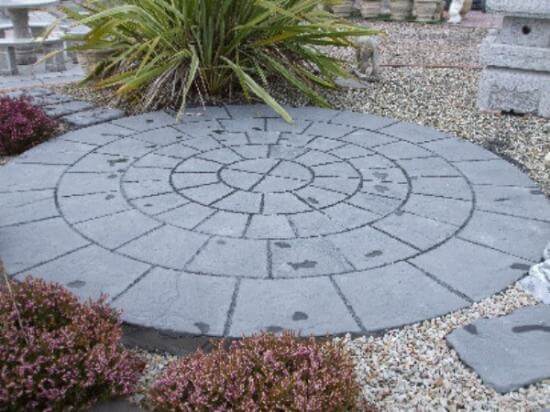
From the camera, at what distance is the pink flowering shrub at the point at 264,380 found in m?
1.46

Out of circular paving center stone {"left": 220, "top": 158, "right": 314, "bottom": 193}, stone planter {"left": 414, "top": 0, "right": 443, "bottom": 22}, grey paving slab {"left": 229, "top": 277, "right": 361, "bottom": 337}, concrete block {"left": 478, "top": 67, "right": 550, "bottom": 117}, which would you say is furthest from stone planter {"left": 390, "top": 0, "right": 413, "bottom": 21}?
grey paving slab {"left": 229, "top": 277, "right": 361, "bottom": 337}

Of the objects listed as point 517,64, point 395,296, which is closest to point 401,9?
point 517,64

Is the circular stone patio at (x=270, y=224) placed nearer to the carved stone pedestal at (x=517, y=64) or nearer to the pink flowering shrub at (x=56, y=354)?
the pink flowering shrub at (x=56, y=354)

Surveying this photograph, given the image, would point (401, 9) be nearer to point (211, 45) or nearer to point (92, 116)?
point (211, 45)

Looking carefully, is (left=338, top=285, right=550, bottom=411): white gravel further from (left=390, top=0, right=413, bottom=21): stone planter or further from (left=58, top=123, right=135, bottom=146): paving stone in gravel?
(left=390, top=0, right=413, bottom=21): stone planter

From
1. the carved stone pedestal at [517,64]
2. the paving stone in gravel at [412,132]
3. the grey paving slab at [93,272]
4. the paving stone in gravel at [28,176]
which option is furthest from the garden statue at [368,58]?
the grey paving slab at [93,272]

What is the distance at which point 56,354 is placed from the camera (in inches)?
62.0

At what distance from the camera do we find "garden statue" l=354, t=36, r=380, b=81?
16.1 feet

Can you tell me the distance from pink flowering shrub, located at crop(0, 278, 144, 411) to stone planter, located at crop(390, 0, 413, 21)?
7.95 metres

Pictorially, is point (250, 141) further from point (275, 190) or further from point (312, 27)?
point (312, 27)

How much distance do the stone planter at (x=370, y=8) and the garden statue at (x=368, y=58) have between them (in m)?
4.17

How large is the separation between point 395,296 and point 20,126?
243cm

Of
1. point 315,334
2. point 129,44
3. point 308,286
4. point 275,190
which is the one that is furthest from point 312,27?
point 315,334

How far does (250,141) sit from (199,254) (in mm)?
1341
